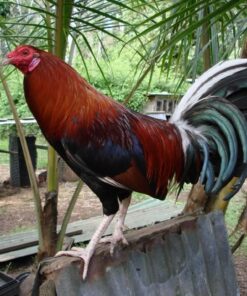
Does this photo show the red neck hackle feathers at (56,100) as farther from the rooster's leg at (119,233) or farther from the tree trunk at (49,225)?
the tree trunk at (49,225)

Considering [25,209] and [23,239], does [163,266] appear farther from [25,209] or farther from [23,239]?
[25,209]

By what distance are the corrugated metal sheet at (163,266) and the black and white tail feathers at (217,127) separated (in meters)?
0.27

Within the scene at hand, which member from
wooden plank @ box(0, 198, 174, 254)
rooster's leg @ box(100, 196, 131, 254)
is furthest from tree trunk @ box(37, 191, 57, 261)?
wooden plank @ box(0, 198, 174, 254)

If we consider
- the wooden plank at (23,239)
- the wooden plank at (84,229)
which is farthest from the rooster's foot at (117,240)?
the wooden plank at (23,239)

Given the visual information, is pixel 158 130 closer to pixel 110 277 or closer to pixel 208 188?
pixel 208 188

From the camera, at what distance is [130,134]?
1738mm

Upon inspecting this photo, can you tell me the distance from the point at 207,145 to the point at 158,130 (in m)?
0.20

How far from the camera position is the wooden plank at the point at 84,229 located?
4.09 m

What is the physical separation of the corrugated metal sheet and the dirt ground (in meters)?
1.85

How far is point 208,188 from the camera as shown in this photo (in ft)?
5.85

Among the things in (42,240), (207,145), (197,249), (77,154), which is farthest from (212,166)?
(42,240)

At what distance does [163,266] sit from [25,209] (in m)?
4.11

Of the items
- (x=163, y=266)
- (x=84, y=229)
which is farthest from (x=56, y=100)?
(x=84, y=229)

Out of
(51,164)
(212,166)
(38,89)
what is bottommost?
(51,164)
